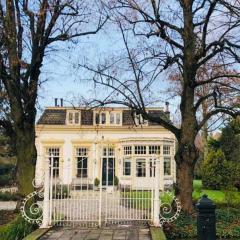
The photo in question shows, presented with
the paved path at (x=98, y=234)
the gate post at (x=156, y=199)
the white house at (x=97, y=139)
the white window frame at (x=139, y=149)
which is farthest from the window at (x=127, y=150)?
the paved path at (x=98, y=234)

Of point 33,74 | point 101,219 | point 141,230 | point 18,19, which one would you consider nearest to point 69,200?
point 101,219

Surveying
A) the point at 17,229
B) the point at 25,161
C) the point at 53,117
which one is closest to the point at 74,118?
the point at 53,117

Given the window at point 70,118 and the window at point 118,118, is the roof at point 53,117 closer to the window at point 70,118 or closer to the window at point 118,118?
the window at point 70,118

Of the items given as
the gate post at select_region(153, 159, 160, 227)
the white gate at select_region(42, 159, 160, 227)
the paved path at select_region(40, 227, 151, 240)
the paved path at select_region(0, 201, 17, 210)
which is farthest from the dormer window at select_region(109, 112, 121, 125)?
the paved path at select_region(40, 227, 151, 240)

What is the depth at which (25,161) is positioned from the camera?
1767 centimetres

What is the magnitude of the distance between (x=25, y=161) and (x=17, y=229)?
5.11 meters

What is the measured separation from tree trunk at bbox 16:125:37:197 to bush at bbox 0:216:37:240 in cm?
343

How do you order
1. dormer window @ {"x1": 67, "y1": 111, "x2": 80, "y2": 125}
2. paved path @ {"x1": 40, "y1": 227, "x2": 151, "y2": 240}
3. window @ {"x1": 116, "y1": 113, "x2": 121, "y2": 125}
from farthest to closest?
window @ {"x1": 116, "y1": 113, "x2": 121, "y2": 125}
dormer window @ {"x1": 67, "y1": 111, "x2": 80, "y2": 125}
paved path @ {"x1": 40, "y1": 227, "x2": 151, "y2": 240}

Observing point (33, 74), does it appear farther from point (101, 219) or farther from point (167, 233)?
point (167, 233)

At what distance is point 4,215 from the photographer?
17984 millimetres

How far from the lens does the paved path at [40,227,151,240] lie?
40.2ft

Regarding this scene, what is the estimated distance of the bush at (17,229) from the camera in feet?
38.9

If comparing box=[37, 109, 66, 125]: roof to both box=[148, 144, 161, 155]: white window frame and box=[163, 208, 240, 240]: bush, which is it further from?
box=[163, 208, 240, 240]: bush

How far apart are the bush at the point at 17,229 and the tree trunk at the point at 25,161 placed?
343 cm
